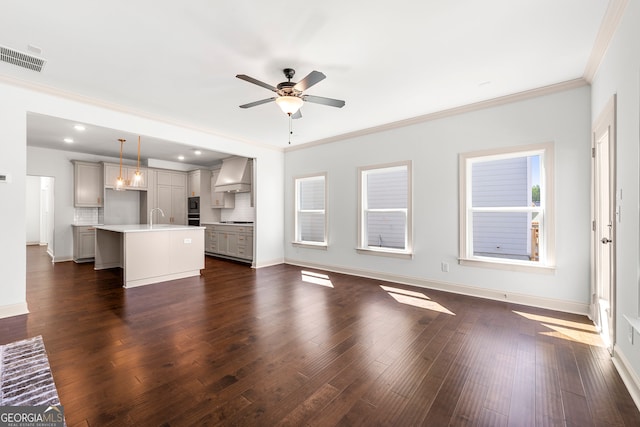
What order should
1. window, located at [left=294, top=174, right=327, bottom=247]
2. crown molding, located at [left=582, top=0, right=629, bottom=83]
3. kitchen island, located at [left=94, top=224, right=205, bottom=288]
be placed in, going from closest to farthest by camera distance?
crown molding, located at [left=582, top=0, right=629, bottom=83] → kitchen island, located at [left=94, top=224, right=205, bottom=288] → window, located at [left=294, top=174, right=327, bottom=247]

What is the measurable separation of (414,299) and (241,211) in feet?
17.8

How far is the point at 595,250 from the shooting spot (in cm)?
305

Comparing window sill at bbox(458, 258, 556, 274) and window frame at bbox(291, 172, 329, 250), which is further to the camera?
window frame at bbox(291, 172, 329, 250)

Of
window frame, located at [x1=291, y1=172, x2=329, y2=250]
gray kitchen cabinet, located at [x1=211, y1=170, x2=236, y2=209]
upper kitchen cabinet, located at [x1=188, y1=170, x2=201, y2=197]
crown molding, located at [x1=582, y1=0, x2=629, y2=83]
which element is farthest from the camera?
upper kitchen cabinet, located at [x1=188, y1=170, x2=201, y2=197]

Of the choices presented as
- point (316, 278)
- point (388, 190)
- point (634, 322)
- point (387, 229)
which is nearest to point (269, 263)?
point (316, 278)

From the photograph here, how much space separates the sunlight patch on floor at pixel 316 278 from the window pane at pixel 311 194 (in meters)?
1.59

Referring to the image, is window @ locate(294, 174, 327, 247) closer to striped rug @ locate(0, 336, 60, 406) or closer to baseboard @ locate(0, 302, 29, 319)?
baseboard @ locate(0, 302, 29, 319)

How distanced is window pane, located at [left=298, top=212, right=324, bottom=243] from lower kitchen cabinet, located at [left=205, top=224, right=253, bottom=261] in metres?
1.16

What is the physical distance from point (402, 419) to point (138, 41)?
140 inches

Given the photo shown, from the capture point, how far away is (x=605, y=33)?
239 cm

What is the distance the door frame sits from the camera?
2.28 metres

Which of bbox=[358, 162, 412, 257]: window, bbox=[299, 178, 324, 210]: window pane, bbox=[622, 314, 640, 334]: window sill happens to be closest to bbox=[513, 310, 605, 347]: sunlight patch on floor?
bbox=[622, 314, 640, 334]: window sill

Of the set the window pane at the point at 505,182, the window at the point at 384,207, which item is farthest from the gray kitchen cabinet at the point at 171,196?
the window pane at the point at 505,182

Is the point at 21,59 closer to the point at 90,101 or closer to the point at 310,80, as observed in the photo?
the point at 90,101
